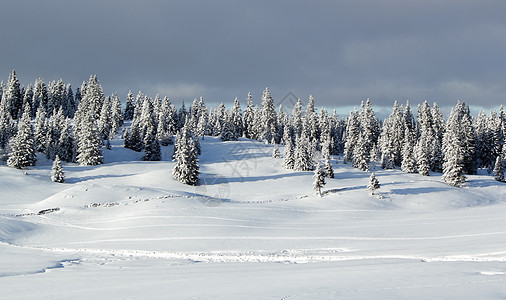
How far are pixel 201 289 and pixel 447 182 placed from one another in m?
65.4

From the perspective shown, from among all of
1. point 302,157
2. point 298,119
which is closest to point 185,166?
point 302,157

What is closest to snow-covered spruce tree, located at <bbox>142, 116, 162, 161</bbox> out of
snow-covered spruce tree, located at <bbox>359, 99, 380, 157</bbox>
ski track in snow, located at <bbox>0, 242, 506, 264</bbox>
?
snow-covered spruce tree, located at <bbox>359, 99, 380, 157</bbox>

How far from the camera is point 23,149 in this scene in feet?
215

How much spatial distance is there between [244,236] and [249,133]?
294ft

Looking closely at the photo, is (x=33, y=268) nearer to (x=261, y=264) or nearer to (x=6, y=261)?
(x=6, y=261)

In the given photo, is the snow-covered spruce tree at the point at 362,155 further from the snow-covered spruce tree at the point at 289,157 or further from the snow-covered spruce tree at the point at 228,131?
the snow-covered spruce tree at the point at 228,131

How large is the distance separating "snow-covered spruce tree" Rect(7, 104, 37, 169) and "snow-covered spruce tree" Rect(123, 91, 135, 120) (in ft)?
231

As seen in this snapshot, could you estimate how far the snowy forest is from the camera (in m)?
67.6

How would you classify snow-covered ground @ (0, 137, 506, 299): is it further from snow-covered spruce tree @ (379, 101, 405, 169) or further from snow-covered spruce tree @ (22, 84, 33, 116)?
snow-covered spruce tree @ (22, 84, 33, 116)

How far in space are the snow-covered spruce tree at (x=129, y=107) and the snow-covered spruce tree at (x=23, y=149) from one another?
7040 centimetres

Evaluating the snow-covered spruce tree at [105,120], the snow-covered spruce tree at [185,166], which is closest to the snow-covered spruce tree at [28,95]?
the snow-covered spruce tree at [105,120]

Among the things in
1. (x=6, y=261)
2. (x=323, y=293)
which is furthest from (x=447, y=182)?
(x=6, y=261)

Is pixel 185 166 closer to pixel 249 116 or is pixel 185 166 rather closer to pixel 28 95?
pixel 249 116

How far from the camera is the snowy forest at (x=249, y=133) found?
6762 cm
